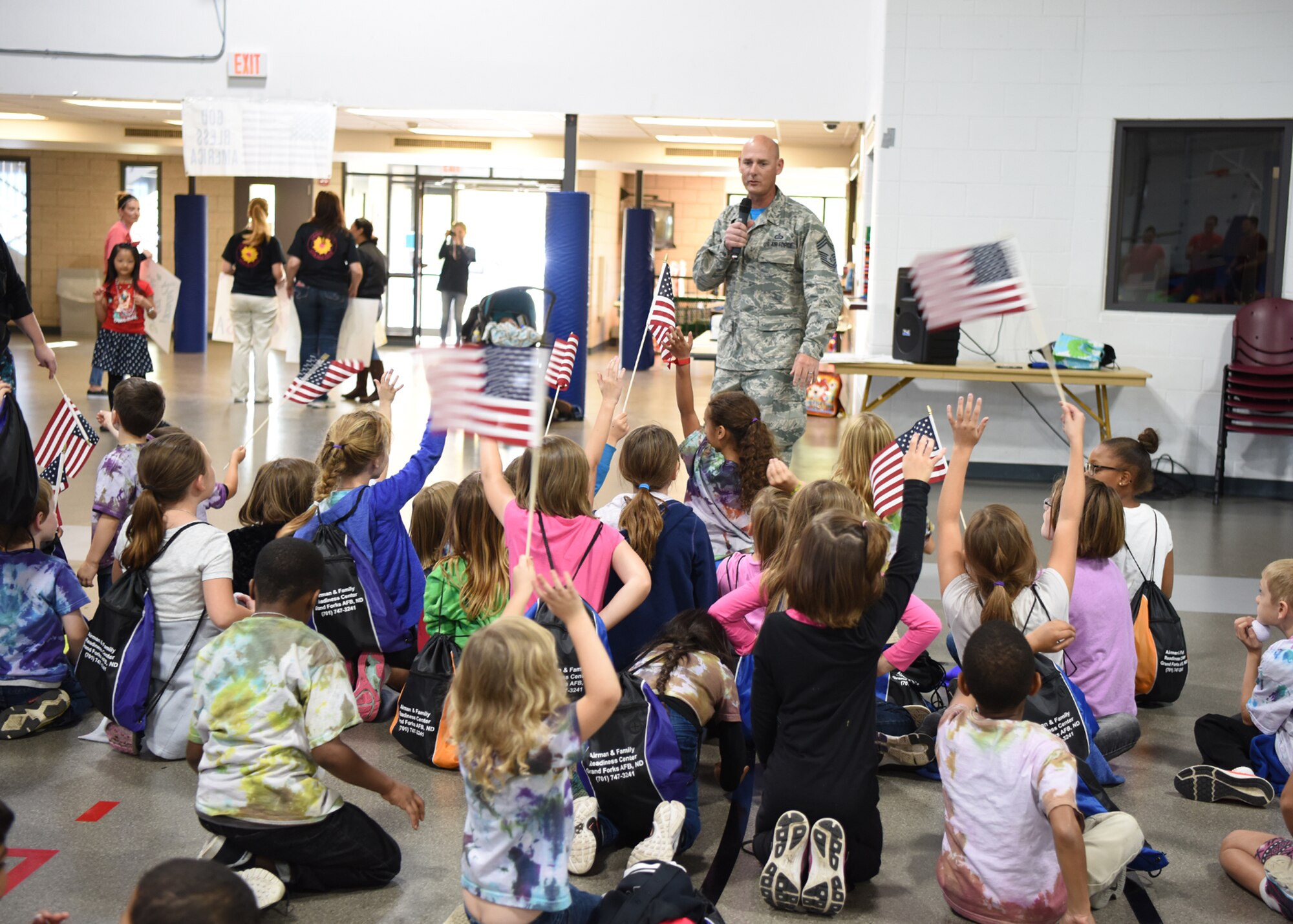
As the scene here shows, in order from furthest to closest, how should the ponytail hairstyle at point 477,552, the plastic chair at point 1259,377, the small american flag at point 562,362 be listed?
the plastic chair at point 1259,377, the small american flag at point 562,362, the ponytail hairstyle at point 477,552

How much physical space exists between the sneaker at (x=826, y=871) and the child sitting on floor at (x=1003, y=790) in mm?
236

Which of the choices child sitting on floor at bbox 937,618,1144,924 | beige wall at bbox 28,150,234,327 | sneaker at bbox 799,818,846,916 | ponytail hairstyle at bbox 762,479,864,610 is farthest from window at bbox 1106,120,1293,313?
beige wall at bbox 28,150,234,327

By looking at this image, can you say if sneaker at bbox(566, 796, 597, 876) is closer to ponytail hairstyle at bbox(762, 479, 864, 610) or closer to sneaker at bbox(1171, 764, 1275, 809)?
ponytail hairstyle at bbox(762, 479, 864, 610)

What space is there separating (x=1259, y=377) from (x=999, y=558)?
18.6 ft

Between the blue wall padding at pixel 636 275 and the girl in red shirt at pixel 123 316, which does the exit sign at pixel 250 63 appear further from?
the blue wall padding at pixel 636 275

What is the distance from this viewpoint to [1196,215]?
8.15m

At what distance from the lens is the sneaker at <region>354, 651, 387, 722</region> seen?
365 cm

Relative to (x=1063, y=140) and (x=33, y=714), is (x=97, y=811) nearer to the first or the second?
(x=33, y=714)

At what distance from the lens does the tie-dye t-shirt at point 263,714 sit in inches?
99.3

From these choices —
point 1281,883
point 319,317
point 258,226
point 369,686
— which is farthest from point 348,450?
point 258,226

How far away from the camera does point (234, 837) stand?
257cm

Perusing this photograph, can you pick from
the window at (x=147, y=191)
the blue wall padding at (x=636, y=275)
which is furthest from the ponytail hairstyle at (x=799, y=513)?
the window at (x=147, y=191)

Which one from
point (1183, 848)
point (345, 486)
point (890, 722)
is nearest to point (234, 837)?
point (345, 486)

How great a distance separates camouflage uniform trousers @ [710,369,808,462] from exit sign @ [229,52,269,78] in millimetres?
5723
